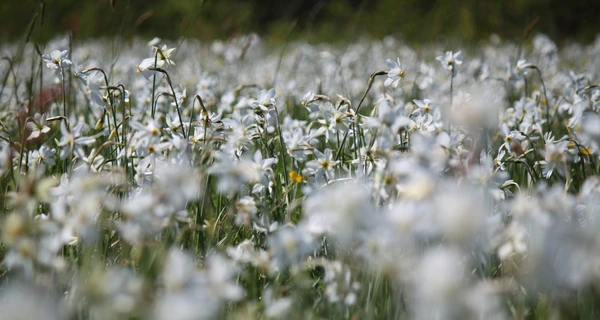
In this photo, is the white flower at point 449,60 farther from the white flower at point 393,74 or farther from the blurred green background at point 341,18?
the blurred green background at point 341,18

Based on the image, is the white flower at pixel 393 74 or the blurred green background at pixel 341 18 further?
the blurred green background at pixel 341 18

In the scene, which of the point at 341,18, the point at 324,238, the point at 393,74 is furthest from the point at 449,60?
the point at 341,18

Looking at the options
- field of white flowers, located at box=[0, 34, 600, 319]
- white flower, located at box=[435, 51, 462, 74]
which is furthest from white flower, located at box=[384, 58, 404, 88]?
white flower, located at box=[435, 51, 462, 74]

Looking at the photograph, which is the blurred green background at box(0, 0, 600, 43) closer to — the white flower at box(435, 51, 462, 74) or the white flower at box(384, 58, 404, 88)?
the white flower at box(435, 51, 462, 74)

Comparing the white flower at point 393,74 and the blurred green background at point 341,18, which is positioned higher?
the blurred green background at point 341,18

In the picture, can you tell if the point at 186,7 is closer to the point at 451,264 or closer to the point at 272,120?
the point at 272,120

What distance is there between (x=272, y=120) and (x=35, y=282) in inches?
49.5

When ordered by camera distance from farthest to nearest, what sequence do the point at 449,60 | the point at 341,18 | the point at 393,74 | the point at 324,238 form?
the point at 341,18 → the point at 449,60 → the point at 393,74 → the point at 324,238

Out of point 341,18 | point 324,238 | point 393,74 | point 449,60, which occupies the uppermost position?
point 341,18

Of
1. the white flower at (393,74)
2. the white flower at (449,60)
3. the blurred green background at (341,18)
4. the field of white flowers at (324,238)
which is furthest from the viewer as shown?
the blurred green background at (341,18)

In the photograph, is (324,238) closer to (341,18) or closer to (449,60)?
(449,60)

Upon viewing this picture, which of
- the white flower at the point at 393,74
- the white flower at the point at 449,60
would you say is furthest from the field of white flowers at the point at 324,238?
the white flower at the point at 449,60


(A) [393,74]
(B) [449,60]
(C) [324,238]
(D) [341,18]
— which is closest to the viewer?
(C) [324,238]

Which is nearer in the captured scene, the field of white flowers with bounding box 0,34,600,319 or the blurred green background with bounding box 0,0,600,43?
the field of white flowers with bounding box 0,34,600,319
